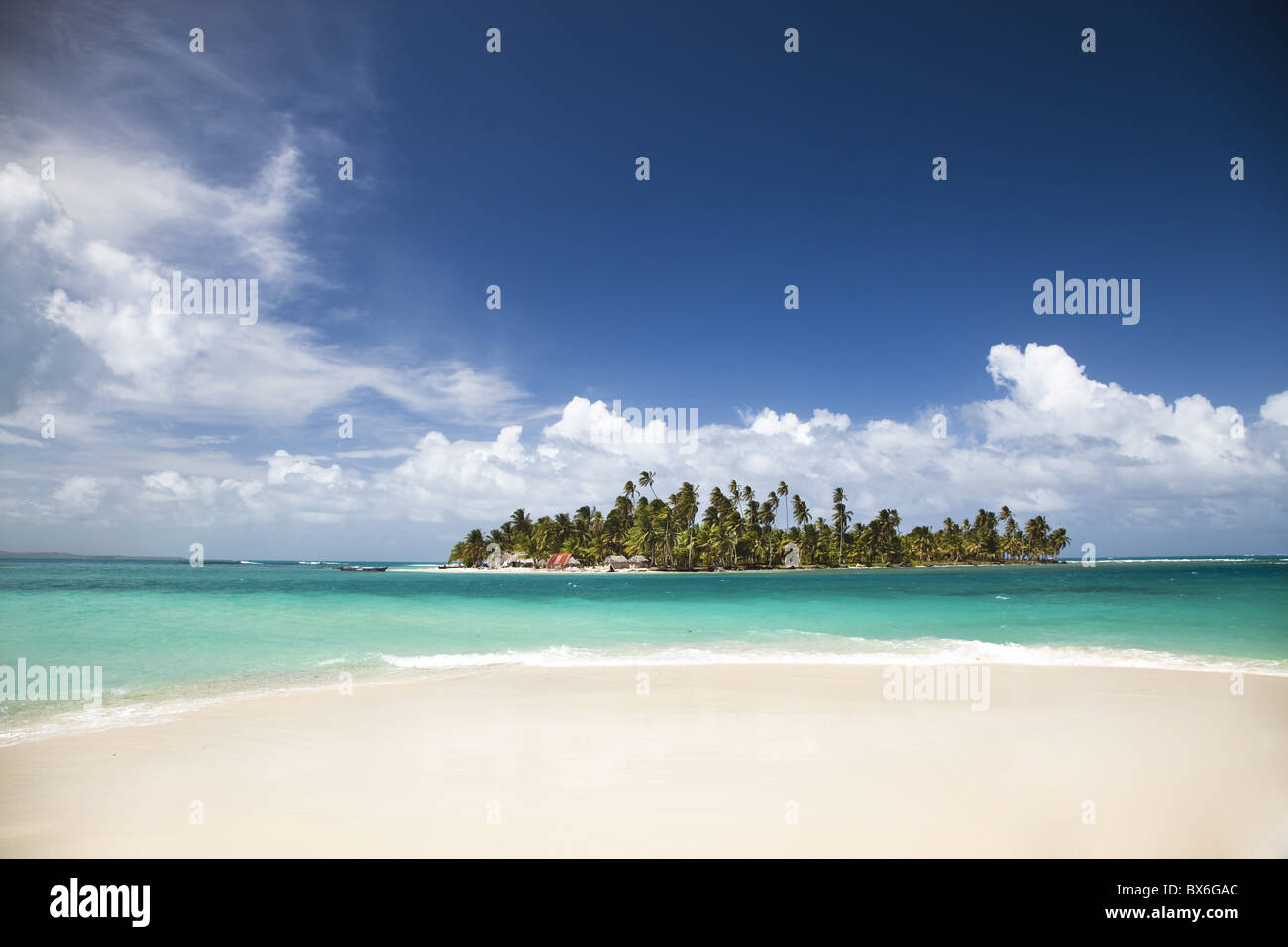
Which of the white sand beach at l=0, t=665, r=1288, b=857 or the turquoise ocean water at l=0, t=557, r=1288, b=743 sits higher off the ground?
the white sand beach at l=0, t=665, r=1288, b=857

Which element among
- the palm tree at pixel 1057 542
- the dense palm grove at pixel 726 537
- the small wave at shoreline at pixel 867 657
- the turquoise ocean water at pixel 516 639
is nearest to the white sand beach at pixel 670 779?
the turquoise ocean water at pixel 516 639

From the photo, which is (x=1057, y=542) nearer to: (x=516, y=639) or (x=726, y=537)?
(x=726, y=537)

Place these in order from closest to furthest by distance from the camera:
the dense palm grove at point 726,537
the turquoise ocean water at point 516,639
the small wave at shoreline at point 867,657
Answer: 1. the turquoise ocean water at point 516,639
2. the small wave at shoreline at point 867,657
3. the dense palm grove at point 726,537

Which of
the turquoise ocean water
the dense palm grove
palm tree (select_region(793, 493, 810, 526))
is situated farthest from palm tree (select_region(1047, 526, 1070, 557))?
the turquoise ocean water

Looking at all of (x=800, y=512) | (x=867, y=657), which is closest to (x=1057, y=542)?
(x=800, y=512)

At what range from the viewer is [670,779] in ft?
21.6

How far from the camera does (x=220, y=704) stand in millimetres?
10891

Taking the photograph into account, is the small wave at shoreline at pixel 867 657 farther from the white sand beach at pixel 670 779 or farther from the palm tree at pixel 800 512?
the palm tree at pixel 800 512

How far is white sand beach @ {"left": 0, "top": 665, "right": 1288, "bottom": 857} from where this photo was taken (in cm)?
522

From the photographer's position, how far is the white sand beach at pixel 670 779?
5.22 meters

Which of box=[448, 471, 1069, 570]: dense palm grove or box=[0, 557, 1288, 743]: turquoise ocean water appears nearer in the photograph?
box=[0, 557, 1288, 743]: turquoise ocean water

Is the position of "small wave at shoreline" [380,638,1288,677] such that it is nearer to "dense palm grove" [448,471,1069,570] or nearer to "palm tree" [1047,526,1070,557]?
"dense palm grove" [448,471,1069,570]
